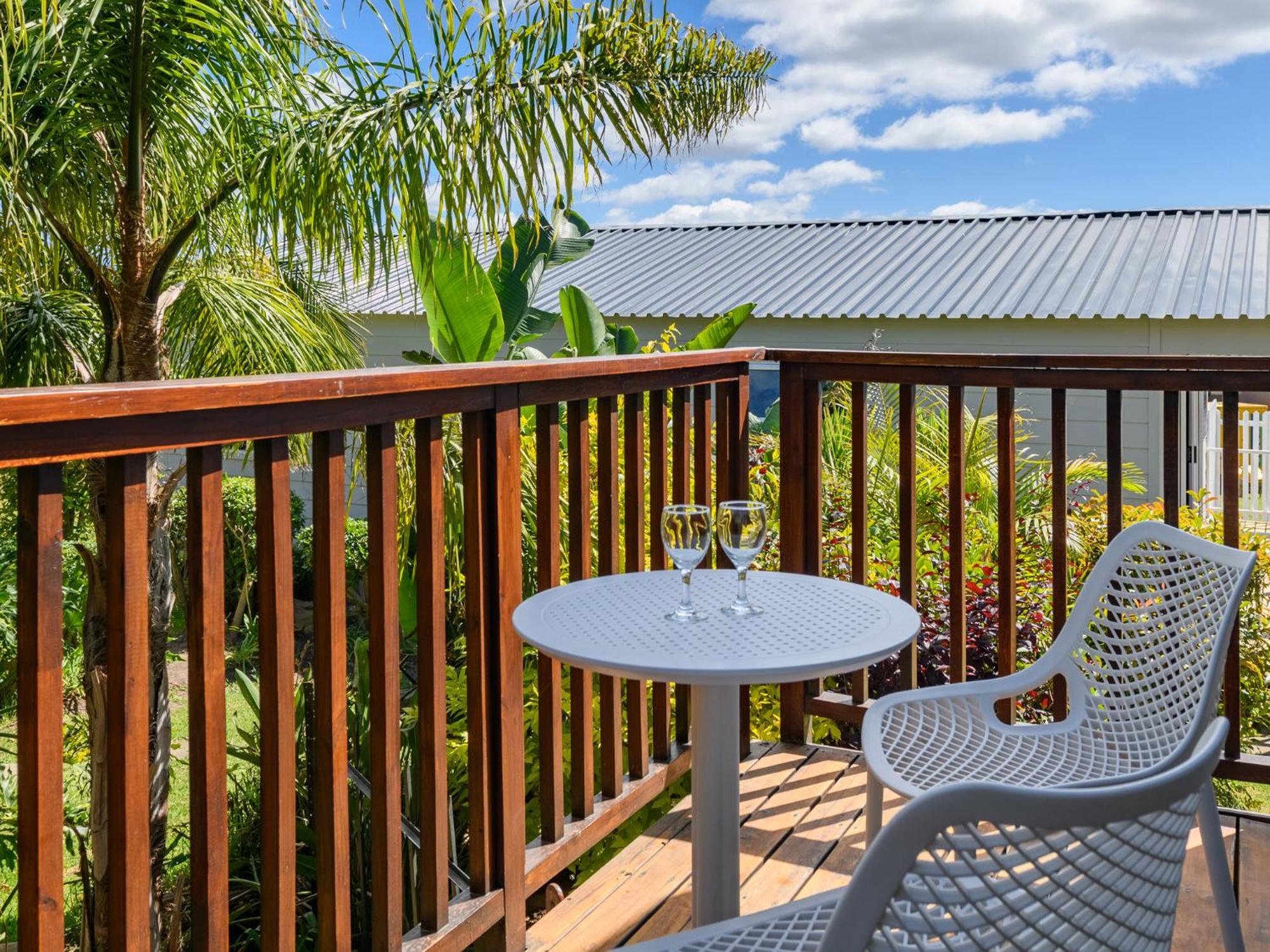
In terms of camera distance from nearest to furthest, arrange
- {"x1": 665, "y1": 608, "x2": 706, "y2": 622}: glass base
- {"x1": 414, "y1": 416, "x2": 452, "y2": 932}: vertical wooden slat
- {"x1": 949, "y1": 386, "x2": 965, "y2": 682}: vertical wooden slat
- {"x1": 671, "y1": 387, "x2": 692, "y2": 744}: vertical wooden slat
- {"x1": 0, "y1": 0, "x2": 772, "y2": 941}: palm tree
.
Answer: {"x1": 665, "y1": 608, "x2": 706, "y2": 622}: glass base < {"x1": 414, "y1": 416, "x2": 452, "y2": 932}: vertical wooden slat < {"x1": 671, "y1": 387, "x2": 692, "y2": 744}: vertical wooden slat < {"x1": 949, "y1": 386, "x2": 965, "y2": 682}: vertical wooden slat < {"x1": 0, "y1": 0, "x2": 772, "y2": 941}: palm tree

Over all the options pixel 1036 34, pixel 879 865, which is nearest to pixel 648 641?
pixel 879 865

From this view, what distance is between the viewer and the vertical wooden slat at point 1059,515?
111 inches

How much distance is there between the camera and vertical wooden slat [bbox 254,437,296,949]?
5.24 ft

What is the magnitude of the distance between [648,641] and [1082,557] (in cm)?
421

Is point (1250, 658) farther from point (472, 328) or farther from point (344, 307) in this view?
point (344, 307)

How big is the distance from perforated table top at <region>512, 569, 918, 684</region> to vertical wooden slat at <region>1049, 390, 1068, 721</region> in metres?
1.01

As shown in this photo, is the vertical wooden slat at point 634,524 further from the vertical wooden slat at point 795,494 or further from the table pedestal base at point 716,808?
the table pedestal base at point 716,808

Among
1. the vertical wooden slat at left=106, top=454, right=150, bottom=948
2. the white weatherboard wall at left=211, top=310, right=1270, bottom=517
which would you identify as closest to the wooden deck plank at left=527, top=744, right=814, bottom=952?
the vertical wooden slat at left=106, top=454, right=150, bottom=948

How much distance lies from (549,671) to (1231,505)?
1.73 m

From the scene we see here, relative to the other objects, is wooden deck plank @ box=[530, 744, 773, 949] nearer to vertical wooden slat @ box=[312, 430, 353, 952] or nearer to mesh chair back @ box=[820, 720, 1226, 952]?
vertical wooden slat @ box=[312, 430, 353, 952]

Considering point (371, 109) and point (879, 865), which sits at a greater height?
point (371, 109)

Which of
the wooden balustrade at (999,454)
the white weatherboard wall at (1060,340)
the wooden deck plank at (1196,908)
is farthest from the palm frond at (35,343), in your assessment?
the white weatherboard wall at (1060,340)

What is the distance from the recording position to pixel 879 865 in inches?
28.8

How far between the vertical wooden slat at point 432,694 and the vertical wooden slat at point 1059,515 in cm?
158
